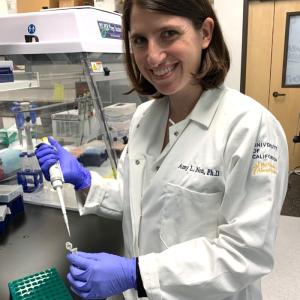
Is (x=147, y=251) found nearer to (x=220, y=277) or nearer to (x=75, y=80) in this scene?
(x=220, y=277)

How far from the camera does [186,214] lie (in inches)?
34.2

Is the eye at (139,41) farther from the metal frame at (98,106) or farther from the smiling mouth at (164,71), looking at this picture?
the metal frame at (98,106)

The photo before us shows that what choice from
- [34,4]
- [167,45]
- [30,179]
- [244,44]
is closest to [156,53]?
[167,45]

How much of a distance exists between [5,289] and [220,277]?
1.83 feet

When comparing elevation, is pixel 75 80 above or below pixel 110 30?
below

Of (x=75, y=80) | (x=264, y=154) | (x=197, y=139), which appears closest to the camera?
(x=264, y=154)

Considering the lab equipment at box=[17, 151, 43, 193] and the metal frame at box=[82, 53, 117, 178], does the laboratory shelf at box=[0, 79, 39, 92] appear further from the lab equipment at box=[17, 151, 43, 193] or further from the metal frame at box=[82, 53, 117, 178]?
the lab equipment at box=[17, 151, 43, 193]

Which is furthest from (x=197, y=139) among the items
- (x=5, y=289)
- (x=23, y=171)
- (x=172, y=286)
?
(x=23, y=171)

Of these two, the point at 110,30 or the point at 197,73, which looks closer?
the point at 197,73

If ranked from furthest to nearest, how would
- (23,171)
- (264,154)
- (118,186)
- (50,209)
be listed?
A: (23,171) → (50,209) → (118,186) → (264,154)

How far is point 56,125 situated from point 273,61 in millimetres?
3303

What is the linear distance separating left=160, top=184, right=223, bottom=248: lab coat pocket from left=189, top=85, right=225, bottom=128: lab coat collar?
0.19 meters

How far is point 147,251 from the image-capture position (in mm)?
955

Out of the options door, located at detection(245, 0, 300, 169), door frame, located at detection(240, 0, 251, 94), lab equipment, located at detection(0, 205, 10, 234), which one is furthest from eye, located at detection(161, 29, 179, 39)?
door, located at detection(245, 0, 300, 169)
